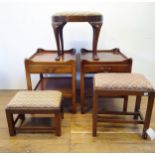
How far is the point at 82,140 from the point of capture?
1.41 metres

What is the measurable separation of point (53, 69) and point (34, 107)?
403mm

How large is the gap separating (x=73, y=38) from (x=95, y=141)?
1169mm

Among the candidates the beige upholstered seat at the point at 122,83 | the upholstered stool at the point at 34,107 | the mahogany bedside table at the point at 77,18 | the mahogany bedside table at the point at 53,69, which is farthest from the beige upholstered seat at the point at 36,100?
the mahogany bedside table at the point at 77,18

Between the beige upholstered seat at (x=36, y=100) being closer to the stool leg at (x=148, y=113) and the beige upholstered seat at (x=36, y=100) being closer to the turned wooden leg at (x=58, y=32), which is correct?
the turned wooden leg at (x=58, y=32)

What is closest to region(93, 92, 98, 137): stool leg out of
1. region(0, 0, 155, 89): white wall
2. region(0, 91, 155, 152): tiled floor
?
region(0, 91, 155, 152): tiled floor

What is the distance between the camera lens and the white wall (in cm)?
196

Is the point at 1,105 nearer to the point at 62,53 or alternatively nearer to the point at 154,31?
the point at 62,53

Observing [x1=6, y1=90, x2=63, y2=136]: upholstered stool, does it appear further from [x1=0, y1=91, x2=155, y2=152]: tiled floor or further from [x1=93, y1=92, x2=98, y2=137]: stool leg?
[x1=93, y1=92, x2=98, y2=137]: stool leg

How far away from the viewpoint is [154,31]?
2.04m

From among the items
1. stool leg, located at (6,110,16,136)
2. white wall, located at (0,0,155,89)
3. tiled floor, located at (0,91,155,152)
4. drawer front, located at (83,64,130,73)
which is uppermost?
white wall, located at (0,0,155,89)

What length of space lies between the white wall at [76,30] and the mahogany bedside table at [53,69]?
0.22 meters

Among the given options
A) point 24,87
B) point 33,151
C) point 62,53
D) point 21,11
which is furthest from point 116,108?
point 21,11

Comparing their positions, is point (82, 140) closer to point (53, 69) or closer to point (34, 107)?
point (34, 107)

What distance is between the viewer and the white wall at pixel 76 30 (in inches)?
77.3
